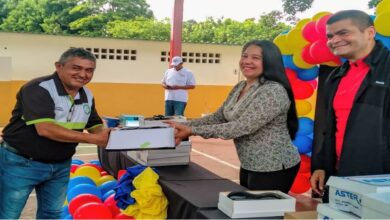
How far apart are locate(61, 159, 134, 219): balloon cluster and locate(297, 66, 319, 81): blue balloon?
201 centimetres

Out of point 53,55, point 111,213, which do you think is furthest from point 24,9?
point 111,213

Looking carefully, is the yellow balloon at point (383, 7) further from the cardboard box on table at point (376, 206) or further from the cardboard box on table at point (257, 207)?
the cardboard box on table at point (376, 206)

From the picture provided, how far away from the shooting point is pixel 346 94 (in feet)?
6.85

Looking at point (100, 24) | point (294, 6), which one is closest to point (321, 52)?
point (100, 24)

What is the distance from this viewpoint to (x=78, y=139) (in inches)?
92.7

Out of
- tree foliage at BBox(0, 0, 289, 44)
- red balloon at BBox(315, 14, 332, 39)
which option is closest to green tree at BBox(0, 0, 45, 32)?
tree foliage at BBox(0, 0, 289, 44)

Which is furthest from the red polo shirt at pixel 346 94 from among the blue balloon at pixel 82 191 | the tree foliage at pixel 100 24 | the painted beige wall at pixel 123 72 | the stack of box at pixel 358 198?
the tree foliage at pixel 100 24

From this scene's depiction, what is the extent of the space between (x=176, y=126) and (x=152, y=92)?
9861 millimetres

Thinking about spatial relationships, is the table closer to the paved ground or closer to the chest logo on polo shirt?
the chest logo on polo shirt

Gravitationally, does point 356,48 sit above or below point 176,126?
above

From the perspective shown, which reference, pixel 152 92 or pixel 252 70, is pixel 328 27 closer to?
pixel 252 70

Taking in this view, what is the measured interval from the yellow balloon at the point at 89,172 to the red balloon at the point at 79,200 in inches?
→ 37.9

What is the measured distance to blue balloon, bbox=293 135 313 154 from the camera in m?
3.96

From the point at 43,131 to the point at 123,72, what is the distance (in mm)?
9822
